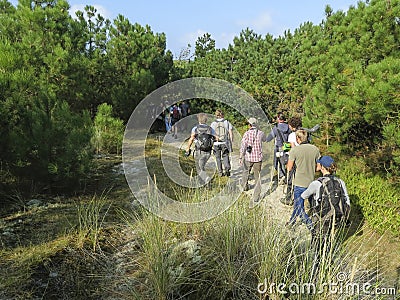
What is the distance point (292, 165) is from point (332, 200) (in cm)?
115

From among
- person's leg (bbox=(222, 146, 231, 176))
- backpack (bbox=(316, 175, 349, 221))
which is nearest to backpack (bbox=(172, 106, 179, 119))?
person's leg (bbox=(222, 146, 231, 176))

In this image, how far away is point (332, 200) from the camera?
9.35ft

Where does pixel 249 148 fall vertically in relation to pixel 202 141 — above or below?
below

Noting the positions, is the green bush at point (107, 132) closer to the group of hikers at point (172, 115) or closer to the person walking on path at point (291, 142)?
the group of hikers at point (172, 115)

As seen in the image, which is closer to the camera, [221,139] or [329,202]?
[329,202]

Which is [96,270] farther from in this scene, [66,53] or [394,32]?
[394,32]

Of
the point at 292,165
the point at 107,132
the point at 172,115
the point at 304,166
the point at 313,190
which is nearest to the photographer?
the point at 313,190

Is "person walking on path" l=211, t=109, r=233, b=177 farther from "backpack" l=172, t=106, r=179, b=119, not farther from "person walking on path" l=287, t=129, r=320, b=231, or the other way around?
"backpack" l=172, t=106, r=179, b=119

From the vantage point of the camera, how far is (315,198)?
3.02m

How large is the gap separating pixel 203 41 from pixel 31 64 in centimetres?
1044

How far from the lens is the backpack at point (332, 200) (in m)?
2.84

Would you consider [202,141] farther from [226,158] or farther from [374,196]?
[374,196]

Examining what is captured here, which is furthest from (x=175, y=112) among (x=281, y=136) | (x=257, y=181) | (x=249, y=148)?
(x=257, y=181)

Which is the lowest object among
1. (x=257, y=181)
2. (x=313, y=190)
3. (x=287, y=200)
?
(x=287, y=200)
